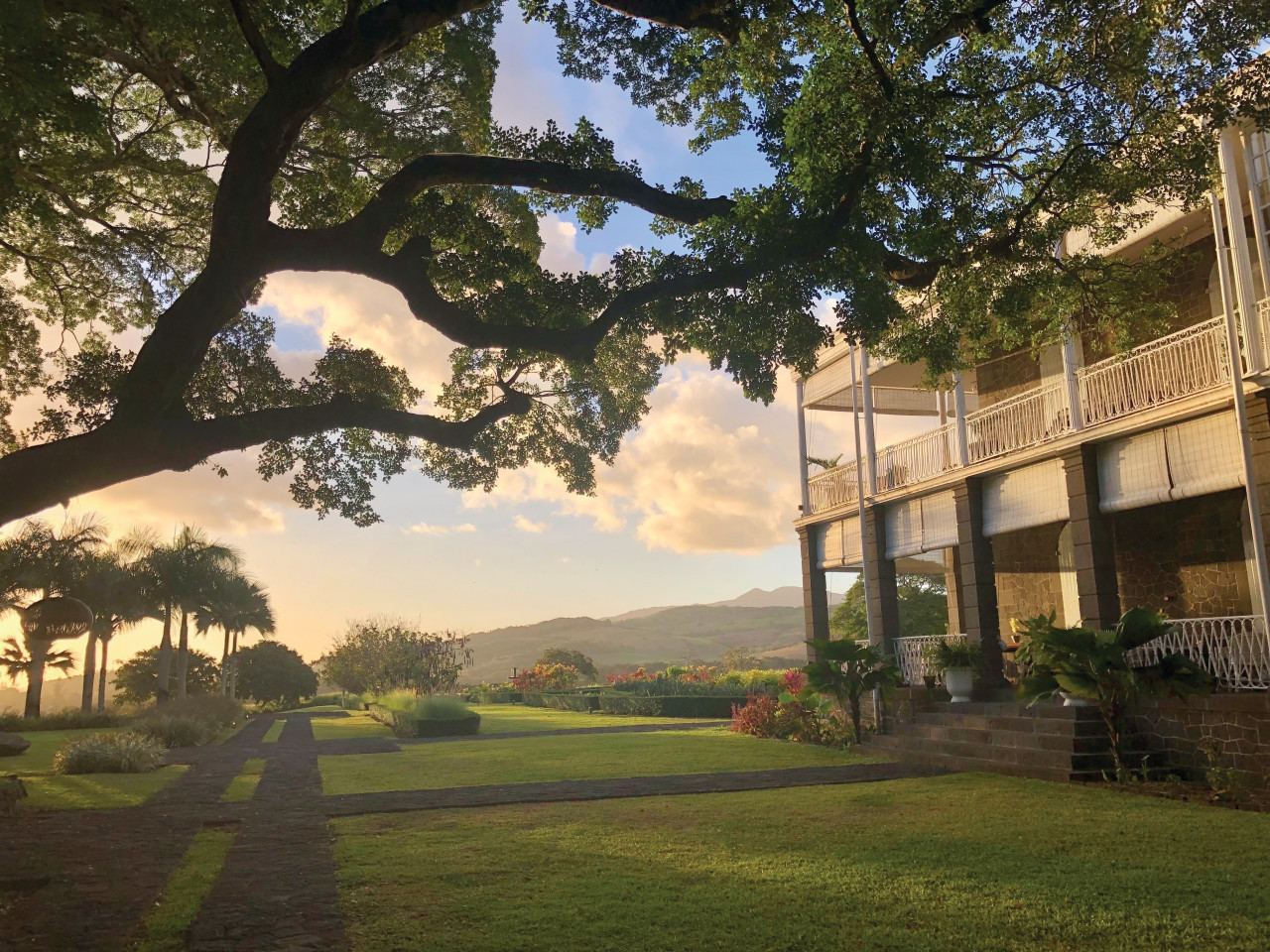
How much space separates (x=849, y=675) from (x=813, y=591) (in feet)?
18.3

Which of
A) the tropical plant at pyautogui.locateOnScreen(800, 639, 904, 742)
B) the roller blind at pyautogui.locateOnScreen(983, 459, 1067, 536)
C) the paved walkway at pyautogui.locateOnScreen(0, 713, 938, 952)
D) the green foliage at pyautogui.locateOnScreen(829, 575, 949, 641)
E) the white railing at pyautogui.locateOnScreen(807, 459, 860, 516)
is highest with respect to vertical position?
the white railing at pyautogui.locateOnScreen(807, 459, 860, 516)

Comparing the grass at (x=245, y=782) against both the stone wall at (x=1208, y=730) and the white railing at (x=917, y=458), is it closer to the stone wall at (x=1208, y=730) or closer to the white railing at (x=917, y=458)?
the stone wall at (x=1208, y=730)

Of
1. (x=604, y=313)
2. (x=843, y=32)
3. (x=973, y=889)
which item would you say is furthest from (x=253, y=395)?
(x=973, y=889)

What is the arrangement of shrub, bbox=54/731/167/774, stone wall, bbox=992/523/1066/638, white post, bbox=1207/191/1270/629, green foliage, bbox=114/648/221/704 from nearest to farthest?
white post, bbox=1207/191/1270/629
shrub, bbox=54/731/167/774
stone wall, bbox=992/523/1066/638
green foliage, bbox=114/648/221/704

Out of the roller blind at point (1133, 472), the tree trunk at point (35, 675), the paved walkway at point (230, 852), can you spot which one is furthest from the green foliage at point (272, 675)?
the roller blind at point (1133, 472)

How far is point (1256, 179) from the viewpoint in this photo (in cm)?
1098

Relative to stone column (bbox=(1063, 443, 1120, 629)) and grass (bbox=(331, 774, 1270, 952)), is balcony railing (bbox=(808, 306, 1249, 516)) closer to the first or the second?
stone column (bbox=(1063, 443, 1120, 629))

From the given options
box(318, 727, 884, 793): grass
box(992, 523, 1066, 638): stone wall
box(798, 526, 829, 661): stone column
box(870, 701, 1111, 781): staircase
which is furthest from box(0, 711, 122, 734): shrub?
box(992, 523, 1066, 638): stone wall

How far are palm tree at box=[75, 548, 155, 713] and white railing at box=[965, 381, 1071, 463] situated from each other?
35423 millimetres

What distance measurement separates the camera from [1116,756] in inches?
411

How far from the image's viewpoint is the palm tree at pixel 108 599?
3678 cm

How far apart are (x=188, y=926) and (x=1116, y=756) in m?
9.87

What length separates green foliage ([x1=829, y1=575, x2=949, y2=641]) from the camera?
28688 mm

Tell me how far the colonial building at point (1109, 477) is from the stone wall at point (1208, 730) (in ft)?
0.64
